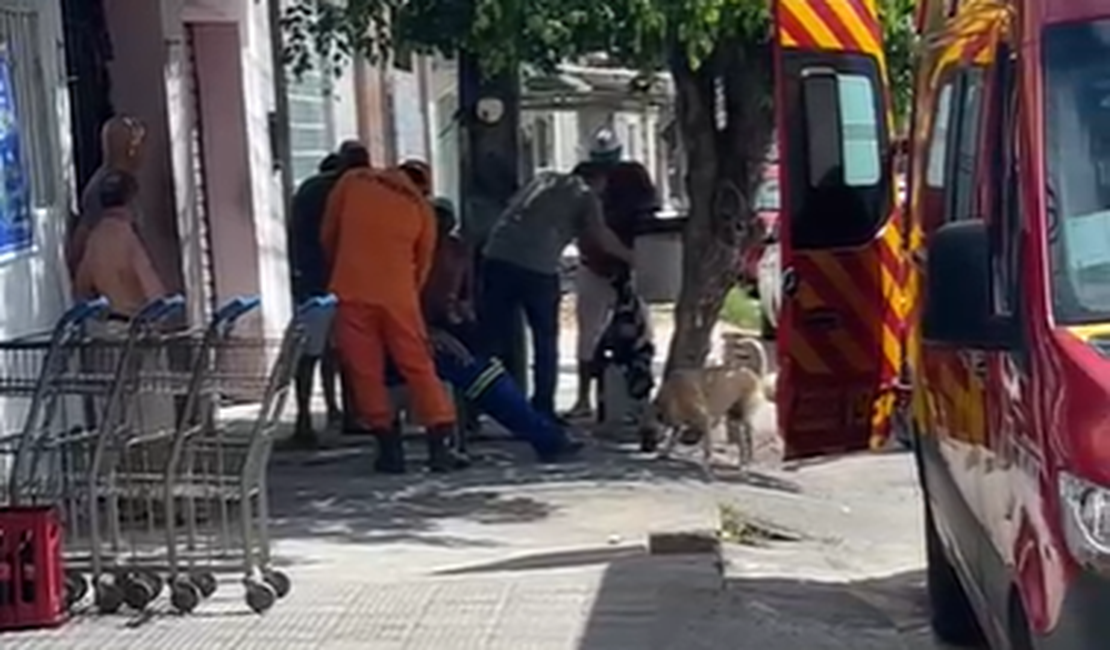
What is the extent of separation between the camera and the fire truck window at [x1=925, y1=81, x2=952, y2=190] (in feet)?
26.0

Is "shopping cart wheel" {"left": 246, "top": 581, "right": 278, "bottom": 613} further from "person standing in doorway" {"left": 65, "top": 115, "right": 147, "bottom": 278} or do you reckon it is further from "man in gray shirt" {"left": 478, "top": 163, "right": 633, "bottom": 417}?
"man in gray shirt" {"left": 478, "top": 163, "right": 633, "bottom": 417}

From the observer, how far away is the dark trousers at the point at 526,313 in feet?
46.1

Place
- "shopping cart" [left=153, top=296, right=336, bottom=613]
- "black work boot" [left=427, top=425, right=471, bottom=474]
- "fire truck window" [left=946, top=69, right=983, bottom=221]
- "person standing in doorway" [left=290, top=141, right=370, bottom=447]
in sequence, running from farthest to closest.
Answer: "person standing in doorway" [left=290, top=141, right=370, bottom=447] → "black work boot" [left=427, top=425, right=471, bottom=474] → "shopping cart" [left=153, top=296, right=336, bottom=613] → "fire truck window" [left=946, top=69, right=983, bottom=221]

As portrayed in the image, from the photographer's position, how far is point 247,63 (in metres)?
17.5

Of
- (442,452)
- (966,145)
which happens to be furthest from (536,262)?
(966,145)

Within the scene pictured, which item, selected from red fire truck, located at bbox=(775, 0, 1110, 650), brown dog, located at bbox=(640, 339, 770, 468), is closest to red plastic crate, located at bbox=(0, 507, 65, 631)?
red fire truck, located at bbox=(775, 0, 1110, 650)

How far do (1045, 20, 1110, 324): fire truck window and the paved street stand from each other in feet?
9.43

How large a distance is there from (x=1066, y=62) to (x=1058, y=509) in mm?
1263

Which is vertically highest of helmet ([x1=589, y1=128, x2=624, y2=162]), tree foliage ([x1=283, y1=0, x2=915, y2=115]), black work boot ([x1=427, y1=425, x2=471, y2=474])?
tree foliage ([x1=283, y1=0, x2=915, y2=115])

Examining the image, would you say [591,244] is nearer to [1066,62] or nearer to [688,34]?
[688,34]

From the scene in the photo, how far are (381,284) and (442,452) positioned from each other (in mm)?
1092

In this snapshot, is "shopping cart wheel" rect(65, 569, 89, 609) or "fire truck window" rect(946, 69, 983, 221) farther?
"shopping cart wheel" rect(65, 569, 89, 609)

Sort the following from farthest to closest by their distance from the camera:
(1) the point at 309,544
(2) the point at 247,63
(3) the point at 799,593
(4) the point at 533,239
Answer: (2) the point at 247,63
(4) the point at 533,239
(1) the point at 309,544
(3) the point at 799,593

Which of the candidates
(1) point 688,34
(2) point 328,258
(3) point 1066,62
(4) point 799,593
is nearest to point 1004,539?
(3) point 1066,62
